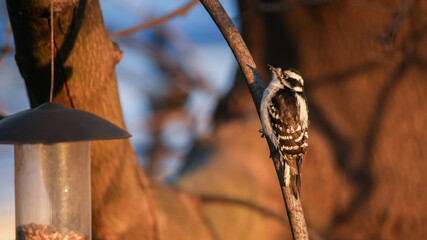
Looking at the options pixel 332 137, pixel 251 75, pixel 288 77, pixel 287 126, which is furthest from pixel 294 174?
pixel 332 137

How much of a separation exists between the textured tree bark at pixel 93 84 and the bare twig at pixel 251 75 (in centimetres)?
92

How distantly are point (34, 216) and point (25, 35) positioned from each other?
0.97 meters

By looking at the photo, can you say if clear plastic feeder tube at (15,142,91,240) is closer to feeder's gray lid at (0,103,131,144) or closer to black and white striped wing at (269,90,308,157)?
feeder's gray lid at (0,103,131,144)

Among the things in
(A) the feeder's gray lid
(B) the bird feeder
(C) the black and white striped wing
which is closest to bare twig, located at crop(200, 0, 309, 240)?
(C) the black and white striped wing

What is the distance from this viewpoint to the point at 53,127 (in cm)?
234

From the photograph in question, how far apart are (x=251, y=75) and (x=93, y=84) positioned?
122 centimetres

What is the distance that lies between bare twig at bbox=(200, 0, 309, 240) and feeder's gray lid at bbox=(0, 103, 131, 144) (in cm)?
60

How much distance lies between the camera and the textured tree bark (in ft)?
10.2

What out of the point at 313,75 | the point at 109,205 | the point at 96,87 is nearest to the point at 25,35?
the point at 96,87

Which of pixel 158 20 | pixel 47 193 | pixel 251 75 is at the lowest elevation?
pixel 47 193

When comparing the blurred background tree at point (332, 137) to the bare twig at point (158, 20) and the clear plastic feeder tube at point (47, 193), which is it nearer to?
the bare twig at point (158, 20)

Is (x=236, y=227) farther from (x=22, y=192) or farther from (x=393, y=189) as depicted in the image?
(x=22, y=192)

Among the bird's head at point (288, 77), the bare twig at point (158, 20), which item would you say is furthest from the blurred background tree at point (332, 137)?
the bird's head at point (288, 77)

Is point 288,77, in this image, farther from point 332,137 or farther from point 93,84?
point 332,137
